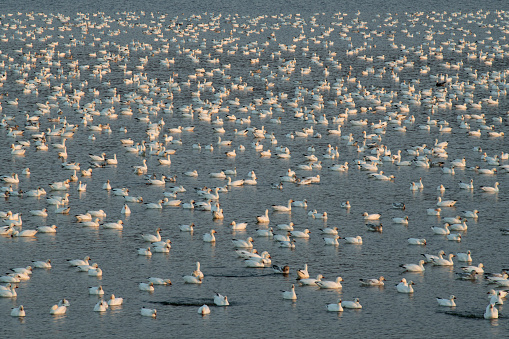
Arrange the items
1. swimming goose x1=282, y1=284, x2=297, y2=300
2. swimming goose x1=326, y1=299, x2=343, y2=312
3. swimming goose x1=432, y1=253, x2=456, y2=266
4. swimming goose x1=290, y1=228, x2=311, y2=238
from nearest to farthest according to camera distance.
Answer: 1. swimming goose x1=326, y1=299, x2=343, y2=312
2. swimming goose x1=282, y1=284, x2=297, y2=300
3. swimming goose x1=432, y1=253, x2=456, y2=266
4. swimming goose x1=290, y1=228, x2=311, y2=238

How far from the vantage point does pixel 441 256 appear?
45906mm

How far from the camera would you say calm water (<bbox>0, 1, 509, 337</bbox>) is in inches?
1487

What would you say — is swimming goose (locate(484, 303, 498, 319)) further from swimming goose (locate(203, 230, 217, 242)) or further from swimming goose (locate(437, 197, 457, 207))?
swimming goose (locate(437, 197, 457, 207))

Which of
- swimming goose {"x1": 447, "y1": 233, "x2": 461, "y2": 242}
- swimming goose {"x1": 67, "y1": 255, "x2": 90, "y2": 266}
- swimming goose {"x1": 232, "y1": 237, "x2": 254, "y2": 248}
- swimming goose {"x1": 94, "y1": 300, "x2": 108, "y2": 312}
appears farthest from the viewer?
swimming goose {"x1": 447, "y1": 233, "x2": 461, "y2": 242}

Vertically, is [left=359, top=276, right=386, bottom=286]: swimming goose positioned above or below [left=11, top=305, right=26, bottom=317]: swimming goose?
above

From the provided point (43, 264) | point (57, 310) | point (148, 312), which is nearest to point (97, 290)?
point (57, 310)

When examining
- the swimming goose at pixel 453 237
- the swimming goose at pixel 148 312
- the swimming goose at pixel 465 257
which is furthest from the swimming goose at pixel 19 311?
the swimming goose at pixel 453 237

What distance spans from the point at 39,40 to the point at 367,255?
92.3 metres

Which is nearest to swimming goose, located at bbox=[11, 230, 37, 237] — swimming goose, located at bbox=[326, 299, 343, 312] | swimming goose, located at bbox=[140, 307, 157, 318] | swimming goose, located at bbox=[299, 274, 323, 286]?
swimming goose, located at bbox=[140, 307, 157, 318]

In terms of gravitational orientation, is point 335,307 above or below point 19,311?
above

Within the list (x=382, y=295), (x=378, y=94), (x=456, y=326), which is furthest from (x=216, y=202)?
(x=378, y=94)

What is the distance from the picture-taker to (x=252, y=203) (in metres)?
56.1

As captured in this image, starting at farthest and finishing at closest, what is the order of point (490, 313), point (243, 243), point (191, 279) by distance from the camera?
point (243, 243) < point (191, 279) < point (490, 313)

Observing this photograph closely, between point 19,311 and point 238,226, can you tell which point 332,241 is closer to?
point 238,226
